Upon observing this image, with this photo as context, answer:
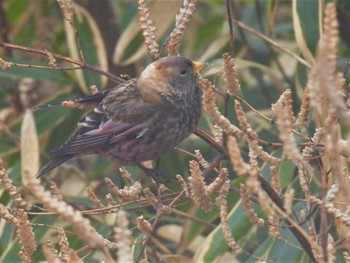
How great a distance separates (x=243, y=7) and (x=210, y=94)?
3.15 m

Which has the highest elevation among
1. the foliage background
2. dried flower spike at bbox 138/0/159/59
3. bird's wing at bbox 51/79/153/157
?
dried flower spike at bbox 138/0/159/59

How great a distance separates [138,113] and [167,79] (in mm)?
143

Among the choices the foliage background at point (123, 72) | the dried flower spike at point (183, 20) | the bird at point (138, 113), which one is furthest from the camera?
the foliage background at point (123, 72)

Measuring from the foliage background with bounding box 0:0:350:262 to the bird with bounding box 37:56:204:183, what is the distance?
30 cm

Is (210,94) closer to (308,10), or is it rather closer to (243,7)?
(308,10)

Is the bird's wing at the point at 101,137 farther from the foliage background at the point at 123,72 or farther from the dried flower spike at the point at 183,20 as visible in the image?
the dried flower spike at the point at 183,20

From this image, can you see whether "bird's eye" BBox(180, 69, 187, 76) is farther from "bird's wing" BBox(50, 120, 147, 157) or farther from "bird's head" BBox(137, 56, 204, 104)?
"bird's wing" BBox(50, 120, 147, 157)

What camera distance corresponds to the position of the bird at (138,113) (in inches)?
106

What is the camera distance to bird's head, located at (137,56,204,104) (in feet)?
8.98

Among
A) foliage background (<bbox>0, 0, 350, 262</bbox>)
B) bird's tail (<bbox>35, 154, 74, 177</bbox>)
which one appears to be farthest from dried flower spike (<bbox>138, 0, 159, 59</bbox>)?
foliage background (<bbox>0, 0, 350, 262</bbox>)

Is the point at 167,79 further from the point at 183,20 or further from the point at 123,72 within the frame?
the point at 123,72

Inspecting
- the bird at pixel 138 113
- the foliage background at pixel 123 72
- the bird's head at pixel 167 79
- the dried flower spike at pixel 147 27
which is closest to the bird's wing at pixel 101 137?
the bird at pixel 138 113

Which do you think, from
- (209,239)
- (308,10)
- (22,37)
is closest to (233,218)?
(209,239)

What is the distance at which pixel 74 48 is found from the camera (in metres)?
3.78
